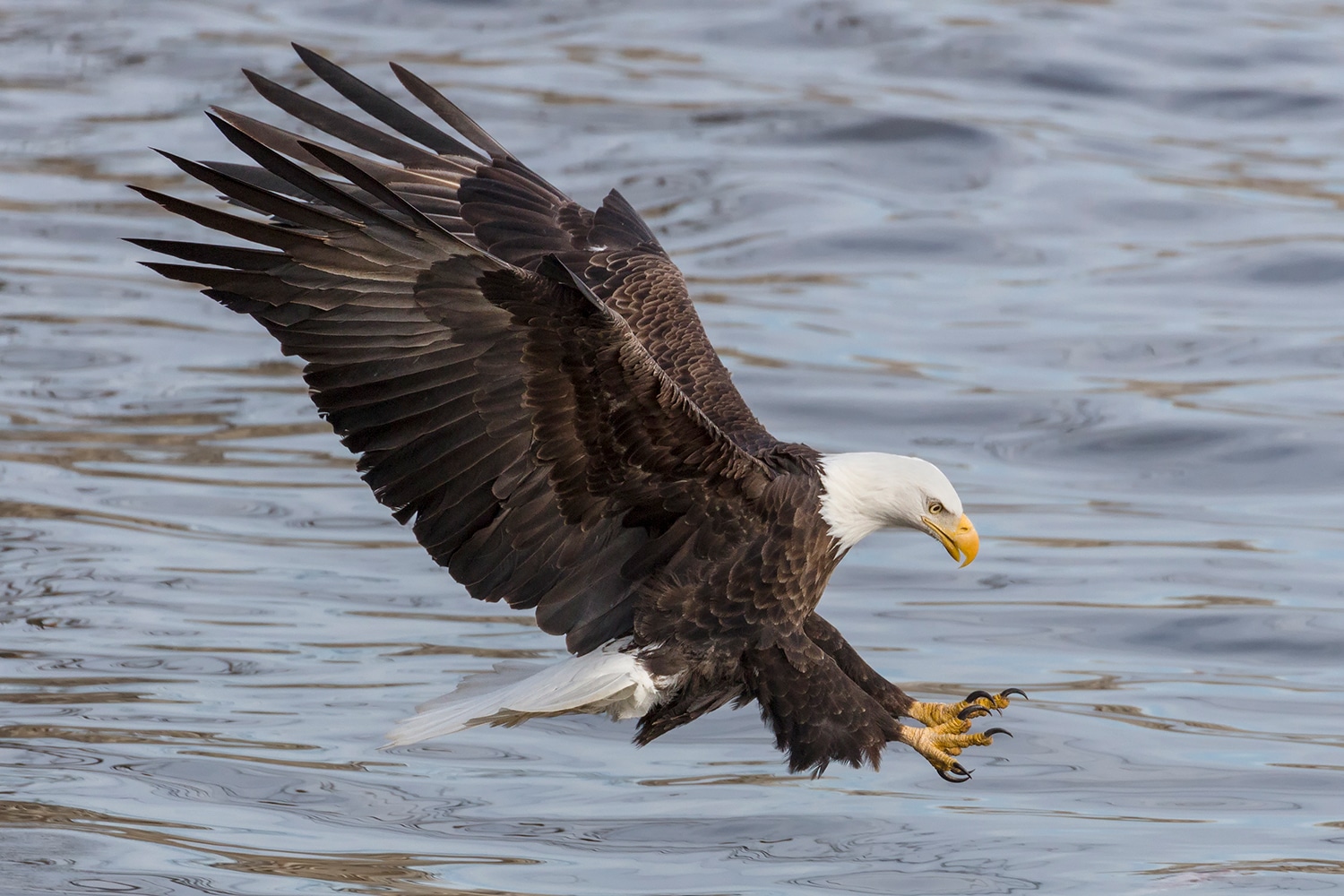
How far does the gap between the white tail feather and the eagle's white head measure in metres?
0.57

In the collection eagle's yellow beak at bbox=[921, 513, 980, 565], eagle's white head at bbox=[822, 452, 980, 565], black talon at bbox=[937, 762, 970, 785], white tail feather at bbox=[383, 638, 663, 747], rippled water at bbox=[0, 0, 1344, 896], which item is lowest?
rippled water at bbox=[0, 0, 1344, 896]

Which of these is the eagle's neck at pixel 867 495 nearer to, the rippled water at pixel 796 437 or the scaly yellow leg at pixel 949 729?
A: the scaly yellow leg at pixel 949 729

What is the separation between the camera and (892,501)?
491 cm

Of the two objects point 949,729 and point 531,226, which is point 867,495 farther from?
point 531,226

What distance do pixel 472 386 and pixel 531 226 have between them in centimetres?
130

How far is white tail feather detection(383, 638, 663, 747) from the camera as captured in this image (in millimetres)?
4734

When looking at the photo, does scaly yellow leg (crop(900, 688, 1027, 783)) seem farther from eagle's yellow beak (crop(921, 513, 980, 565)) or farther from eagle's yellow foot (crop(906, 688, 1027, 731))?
eagle's yellow beak (crop(921, 513, 980, 565))

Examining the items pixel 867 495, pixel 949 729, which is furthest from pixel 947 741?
pixel 867 495

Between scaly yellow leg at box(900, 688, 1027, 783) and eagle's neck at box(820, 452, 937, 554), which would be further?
scaly yellow leg at box(900, 688, 1027, 783)

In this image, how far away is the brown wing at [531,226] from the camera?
540cm

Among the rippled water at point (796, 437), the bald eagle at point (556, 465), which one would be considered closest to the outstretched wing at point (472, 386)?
the bald eagle at point (556, 465)

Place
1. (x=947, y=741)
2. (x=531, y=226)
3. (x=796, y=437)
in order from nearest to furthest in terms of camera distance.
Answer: (x=947, y=741), (x=531, y=226), (x=796, y=437)

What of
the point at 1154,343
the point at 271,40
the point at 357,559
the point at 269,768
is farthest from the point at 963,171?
the point at 269,768

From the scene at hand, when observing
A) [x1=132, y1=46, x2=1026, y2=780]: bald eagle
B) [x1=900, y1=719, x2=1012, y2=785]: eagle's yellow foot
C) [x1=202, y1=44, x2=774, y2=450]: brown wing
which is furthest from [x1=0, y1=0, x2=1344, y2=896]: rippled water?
[x1=202, y1=44, x2=774, y2=450]: brown wing
